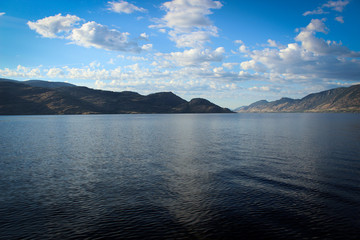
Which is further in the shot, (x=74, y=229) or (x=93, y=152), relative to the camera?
(x=93, y=152)

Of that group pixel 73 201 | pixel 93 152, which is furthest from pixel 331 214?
pixel 93 152

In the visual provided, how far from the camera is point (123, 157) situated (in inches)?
1702

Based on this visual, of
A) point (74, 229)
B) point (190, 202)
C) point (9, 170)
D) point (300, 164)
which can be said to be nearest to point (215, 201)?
point (190, 202)

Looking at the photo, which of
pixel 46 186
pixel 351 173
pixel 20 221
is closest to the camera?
pixel 20 221

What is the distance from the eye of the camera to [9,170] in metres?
32.8

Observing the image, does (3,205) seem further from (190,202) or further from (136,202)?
(190,202)

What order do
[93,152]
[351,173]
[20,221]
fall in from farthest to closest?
1. [93,152]
2. [351,173]
3. [20,221]

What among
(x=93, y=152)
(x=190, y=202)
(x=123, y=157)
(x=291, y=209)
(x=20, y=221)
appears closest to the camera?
(x=20, y=221)

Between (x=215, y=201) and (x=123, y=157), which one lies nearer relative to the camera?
(x=215, y=201)

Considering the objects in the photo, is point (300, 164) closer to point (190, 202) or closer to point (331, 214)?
point (331, 214)

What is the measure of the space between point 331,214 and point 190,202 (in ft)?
39.0

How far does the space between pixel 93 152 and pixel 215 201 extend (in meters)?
34.0

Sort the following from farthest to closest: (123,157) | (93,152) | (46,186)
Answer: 1. (93,152)
2. (123,157)
3. (46,186)

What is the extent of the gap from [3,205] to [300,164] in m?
38.9
